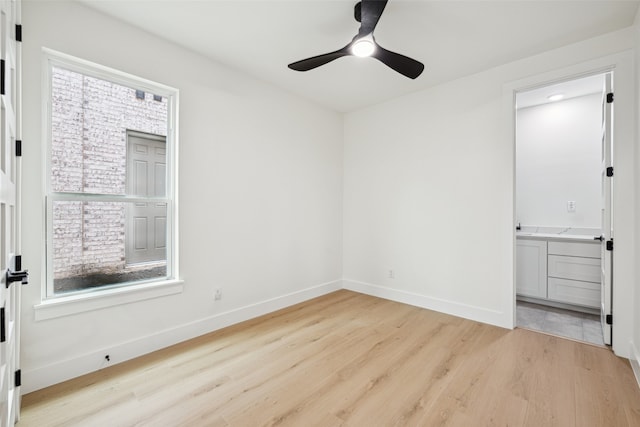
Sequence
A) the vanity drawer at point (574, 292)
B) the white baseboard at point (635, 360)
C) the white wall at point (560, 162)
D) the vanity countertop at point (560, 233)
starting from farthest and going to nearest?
the white wall at point (560, 162) → the vanity countertop at point (560, 233) → the vanity drawer at point (574, 292) → the white baseboard at point (635, 360)

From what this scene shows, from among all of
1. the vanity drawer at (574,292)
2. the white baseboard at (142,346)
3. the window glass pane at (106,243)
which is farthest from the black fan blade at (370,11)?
the vanity drawer at (574,292)

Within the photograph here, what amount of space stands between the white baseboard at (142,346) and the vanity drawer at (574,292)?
323 centimetres

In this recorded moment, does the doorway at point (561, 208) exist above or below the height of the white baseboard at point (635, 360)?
above

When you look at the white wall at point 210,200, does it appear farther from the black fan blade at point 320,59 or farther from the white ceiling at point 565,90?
the white ceiling at point 565,90

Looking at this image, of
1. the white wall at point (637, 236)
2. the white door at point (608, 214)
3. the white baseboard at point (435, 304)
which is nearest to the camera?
the white wall at point (637, 236)

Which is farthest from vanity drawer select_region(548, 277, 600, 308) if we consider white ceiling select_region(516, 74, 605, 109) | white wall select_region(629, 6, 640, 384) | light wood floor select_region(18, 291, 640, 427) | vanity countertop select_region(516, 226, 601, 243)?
white ceiling select_region(516, 74, 605, 109)

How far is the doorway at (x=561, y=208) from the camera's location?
3.36m

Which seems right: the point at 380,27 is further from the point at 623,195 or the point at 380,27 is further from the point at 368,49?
the point at 623,195

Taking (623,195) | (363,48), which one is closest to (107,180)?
(363,48)

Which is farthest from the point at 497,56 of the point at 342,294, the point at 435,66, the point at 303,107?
the point at 342,294

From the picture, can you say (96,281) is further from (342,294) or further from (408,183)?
(408,183)

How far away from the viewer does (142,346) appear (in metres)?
2.39

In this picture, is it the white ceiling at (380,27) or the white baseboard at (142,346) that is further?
the white ceiling at (380,27)

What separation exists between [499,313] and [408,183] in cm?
176
